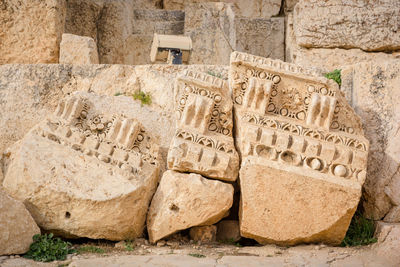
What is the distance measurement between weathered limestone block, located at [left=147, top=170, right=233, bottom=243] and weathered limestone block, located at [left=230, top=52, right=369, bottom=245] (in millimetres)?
222

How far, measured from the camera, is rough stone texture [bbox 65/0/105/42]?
748cm

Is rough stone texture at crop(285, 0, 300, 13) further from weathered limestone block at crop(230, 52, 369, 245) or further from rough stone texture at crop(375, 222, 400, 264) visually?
rough stone texture at crop(375, 222, 400, 264)

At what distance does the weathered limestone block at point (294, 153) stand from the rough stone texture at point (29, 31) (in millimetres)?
2768

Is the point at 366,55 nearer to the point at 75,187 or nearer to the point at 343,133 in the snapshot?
the point at 343,133

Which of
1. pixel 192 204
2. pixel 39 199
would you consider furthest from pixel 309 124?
pixel 39 199

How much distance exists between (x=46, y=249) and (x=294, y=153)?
7.27 feet

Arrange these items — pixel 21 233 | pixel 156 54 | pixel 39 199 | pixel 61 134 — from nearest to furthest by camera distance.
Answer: pixel 21 233 → pixel 39 199 → pixel 61 134 → pixel 156 54

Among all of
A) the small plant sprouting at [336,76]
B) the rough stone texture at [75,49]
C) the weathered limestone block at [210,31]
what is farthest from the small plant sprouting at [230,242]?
the weathered limestone block at [210,31]

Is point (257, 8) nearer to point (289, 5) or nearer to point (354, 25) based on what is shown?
point (289, 5)

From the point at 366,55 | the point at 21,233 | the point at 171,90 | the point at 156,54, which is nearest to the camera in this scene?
the point at 21,233

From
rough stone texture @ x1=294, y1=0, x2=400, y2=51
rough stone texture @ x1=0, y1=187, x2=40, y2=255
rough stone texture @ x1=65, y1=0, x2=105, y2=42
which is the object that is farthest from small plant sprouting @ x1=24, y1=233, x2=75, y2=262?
rough stone texture @ x1=65, y1=0, x2=105, y2=42

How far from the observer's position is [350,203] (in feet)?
13.4

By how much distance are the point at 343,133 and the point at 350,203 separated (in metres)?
0.68

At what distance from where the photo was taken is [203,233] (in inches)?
169
